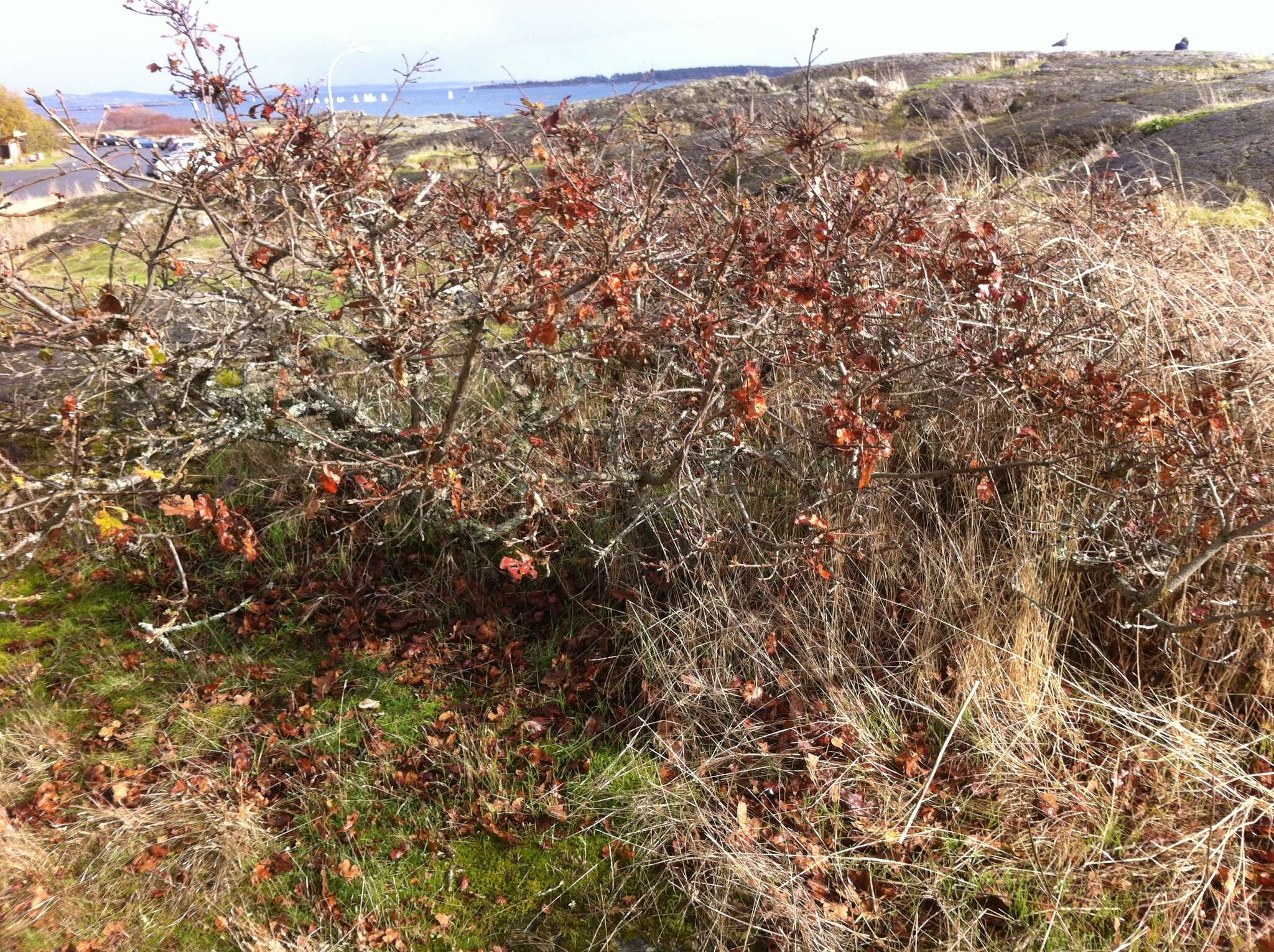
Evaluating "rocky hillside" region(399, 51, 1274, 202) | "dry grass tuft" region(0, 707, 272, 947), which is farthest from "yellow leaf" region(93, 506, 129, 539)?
"rocky hillside" region(399, 51, 1274, 202)

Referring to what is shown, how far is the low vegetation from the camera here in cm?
268

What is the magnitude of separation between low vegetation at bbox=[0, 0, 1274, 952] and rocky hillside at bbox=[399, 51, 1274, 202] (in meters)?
1.41

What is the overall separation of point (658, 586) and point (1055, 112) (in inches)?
402

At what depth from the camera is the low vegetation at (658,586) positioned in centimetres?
268

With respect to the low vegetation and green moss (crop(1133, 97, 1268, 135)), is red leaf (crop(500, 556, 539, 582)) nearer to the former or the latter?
the low vegetation

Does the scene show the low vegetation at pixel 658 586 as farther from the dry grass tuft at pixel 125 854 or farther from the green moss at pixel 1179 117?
the green moss at pixel 1179 117

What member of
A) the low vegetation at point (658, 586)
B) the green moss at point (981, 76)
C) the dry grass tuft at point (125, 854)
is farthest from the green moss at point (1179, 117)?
the dry grass tuft at point (125, 854)

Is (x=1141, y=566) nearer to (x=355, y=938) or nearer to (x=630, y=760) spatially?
(x=630, y=760)

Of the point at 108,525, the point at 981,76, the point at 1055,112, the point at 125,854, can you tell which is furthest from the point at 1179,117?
the point at 125,854

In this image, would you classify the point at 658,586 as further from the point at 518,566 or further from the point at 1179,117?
the point at 1179,117

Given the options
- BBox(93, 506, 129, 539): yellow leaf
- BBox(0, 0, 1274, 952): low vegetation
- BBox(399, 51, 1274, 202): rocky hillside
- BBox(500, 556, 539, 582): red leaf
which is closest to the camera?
BBox(0, 0, 1274, 952): low vegetation

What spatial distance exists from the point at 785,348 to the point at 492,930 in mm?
2482

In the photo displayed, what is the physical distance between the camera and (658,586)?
12.0 feet

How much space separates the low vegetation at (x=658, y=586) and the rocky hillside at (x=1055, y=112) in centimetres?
141
